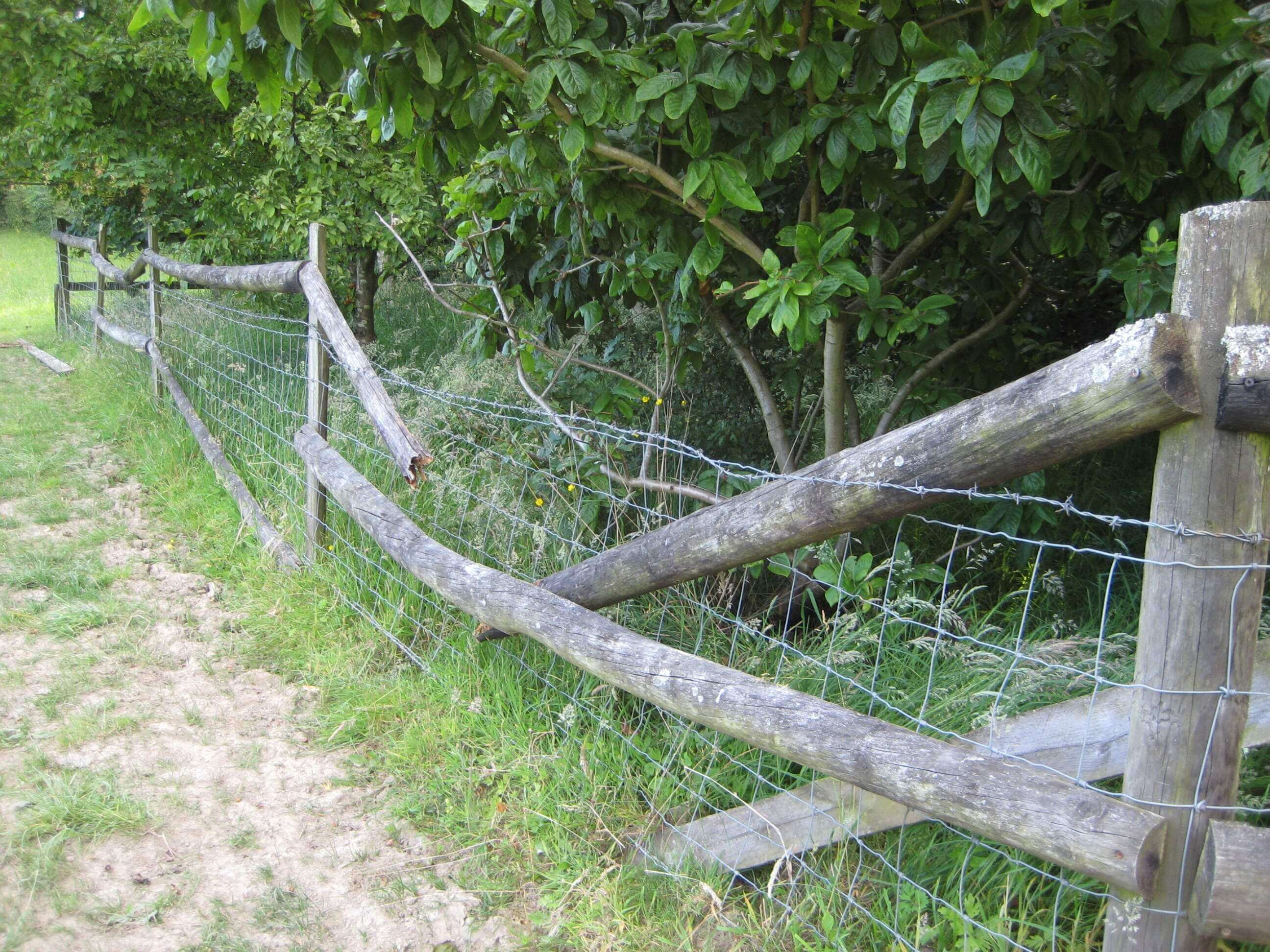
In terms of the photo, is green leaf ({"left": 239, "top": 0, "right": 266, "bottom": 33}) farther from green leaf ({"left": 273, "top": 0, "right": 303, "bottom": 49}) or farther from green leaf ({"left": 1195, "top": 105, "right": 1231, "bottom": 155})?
green leaf ({"left": 1195, "top": 105, "right": 1231, "bottom": 155})

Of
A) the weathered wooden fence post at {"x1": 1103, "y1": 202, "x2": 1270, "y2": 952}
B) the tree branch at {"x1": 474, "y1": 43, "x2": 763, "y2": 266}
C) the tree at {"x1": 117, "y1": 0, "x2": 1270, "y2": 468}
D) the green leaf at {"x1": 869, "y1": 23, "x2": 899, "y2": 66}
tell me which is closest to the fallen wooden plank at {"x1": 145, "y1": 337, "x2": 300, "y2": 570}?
the tree at {"x1": 117, "y1": 0, "x2": 1270, "y2": 468}

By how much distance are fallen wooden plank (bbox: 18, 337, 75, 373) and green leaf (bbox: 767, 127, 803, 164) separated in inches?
336

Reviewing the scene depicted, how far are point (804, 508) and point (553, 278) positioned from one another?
255 cm

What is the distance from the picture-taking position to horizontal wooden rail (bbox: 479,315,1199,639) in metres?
1.56

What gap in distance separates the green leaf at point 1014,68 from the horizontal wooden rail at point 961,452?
0.90 m

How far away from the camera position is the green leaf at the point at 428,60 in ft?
8.66

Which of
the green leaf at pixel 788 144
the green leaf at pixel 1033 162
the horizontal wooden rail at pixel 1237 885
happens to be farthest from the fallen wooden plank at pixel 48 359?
the horizontal wooden rail at pixel 1237 885

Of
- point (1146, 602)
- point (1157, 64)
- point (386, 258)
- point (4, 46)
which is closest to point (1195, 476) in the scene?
point (1146, 602)

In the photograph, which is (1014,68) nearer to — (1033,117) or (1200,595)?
(1033,117)

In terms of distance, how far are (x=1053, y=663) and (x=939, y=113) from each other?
136 centimetres

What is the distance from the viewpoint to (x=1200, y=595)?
5.24 ft

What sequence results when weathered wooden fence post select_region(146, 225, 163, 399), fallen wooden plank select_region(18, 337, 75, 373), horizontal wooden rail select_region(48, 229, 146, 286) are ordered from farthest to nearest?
fallen wooden plank select_region(18, 337, 75, 373), horizontal wooden rail select_region(48, 229, 146, 286), weathered wooden fence post select_region(146, 225, 163, 399)

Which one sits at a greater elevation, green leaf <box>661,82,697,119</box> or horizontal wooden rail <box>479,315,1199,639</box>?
green leaf <box>661,82,697,119</box>

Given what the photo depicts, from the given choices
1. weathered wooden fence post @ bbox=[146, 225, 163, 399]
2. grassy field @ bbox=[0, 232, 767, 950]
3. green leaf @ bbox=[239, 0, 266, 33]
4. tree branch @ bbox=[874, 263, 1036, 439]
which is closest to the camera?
green leaf @ bbox=[239, 0, 266, 33]
